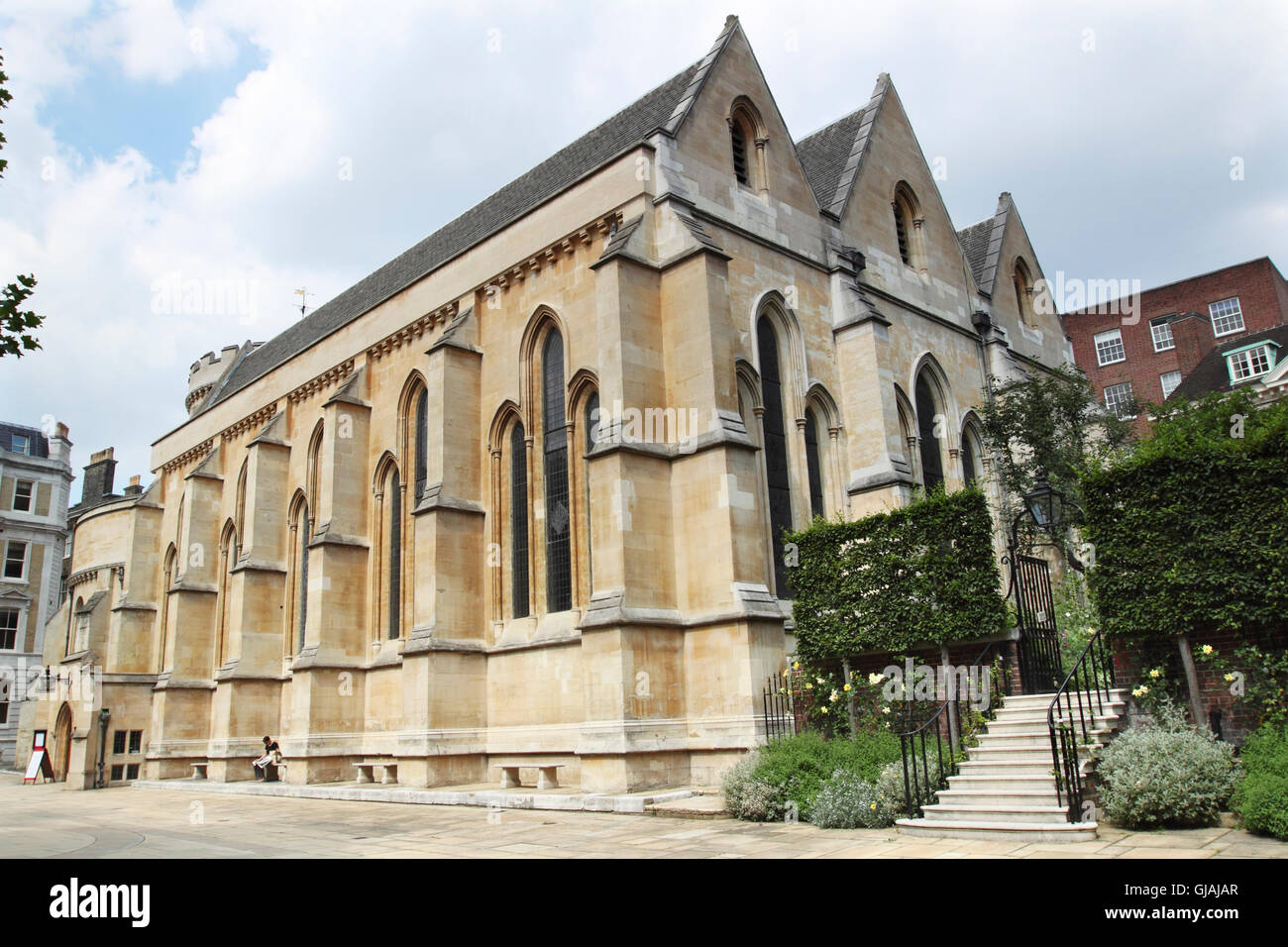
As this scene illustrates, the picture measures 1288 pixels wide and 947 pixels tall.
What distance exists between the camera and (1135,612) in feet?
39.7

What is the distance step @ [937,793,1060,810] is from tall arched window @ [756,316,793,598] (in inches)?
322

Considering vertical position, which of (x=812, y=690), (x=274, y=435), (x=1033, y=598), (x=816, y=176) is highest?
(x=816, y=176)

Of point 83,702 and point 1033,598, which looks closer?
point 1033,598

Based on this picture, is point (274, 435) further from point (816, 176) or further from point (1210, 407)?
point (1210, 407)

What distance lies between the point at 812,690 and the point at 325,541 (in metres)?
14.9

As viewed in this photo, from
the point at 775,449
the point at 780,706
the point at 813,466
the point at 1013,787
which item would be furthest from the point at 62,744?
the point at 1013,787

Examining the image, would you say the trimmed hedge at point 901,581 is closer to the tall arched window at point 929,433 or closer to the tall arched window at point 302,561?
the tall arched window at point 929,433

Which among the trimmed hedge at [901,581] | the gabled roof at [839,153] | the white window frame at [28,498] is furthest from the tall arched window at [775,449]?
the white window frame at [28,498]

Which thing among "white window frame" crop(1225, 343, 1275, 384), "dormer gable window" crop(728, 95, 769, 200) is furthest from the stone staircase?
"white window frame" crop(1225, 343, 1275, 384)

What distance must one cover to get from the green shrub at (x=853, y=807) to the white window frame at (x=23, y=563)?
5421 cm

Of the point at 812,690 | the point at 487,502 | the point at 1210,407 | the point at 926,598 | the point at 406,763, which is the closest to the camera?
the point at 926,598

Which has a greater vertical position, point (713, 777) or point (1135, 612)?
point (1135, 612)
